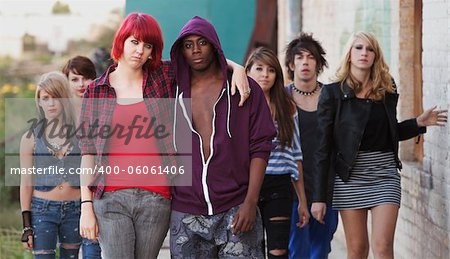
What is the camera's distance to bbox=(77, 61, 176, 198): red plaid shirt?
593 centimetres

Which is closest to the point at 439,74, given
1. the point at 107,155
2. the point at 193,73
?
the point at 193,73

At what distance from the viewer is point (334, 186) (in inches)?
289

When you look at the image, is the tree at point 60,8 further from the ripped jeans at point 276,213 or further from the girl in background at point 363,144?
the girl in background at point 363,144

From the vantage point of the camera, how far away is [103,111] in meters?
5.96

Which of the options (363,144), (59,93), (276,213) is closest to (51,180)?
(59,93)

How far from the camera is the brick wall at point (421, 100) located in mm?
7551

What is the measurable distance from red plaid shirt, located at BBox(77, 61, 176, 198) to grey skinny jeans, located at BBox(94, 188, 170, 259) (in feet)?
0.32

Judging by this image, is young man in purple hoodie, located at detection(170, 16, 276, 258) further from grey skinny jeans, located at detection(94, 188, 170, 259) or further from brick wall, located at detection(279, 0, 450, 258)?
brick wall, located at detection(279, 0, 450, 258)

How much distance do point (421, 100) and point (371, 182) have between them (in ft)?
6.81

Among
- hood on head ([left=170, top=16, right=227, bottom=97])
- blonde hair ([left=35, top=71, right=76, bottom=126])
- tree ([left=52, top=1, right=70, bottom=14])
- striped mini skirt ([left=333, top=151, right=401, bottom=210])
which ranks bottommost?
striped mini skirt ([left=333, top=151, right=401, bottom=210])

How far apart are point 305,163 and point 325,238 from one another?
0.59m

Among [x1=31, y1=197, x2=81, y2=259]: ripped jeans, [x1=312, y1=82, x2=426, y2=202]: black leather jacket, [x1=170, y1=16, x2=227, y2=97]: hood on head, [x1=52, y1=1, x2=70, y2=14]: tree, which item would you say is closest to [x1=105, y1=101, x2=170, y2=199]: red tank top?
[x1=170, y1=16, x2=227, y2=97]: hood on head

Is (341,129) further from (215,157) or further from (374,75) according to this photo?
(215,157)

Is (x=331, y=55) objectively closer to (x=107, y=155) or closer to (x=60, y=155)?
(x=60, y=155)
